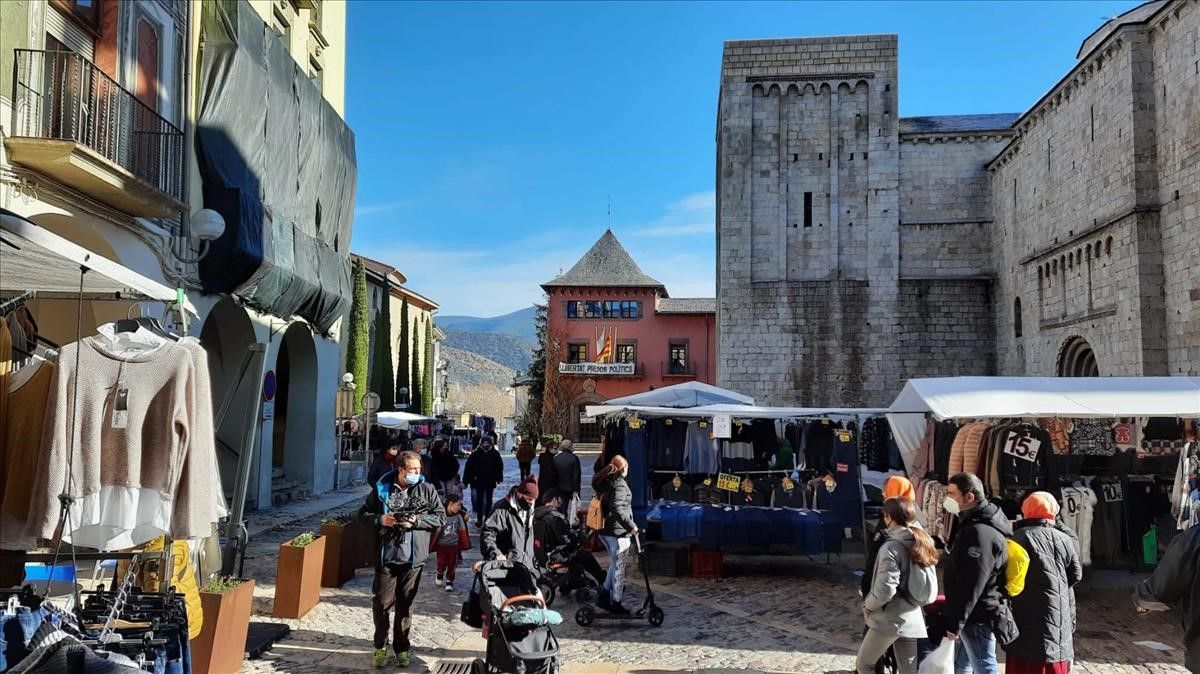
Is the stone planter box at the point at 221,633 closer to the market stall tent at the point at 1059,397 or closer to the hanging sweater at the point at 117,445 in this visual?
the hanging sweater at the point at 117,445

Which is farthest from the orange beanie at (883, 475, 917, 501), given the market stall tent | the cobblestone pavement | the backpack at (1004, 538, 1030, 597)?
the market stall tent

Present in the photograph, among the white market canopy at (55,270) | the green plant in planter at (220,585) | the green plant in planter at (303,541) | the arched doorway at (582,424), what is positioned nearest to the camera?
the white market canopy at (55,270)

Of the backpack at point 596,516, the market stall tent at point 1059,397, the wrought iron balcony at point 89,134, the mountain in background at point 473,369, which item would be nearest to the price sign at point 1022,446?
the market stall tent at point 1059,397

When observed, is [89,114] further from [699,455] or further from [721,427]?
[699,455]

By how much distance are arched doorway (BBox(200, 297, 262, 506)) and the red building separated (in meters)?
→ 32.8

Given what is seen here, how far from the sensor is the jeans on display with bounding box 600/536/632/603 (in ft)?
26.9

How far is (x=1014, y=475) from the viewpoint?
873 cm

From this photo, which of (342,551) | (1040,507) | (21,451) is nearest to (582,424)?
(342,551)

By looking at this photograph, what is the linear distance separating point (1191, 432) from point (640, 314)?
40992 millimetres

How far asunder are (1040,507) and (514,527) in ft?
12.8

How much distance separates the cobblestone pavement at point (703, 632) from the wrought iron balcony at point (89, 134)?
199 inches

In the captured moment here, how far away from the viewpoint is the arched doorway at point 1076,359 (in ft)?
72.6

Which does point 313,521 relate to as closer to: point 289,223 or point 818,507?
point 289,223

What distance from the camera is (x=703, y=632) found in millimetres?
8000
